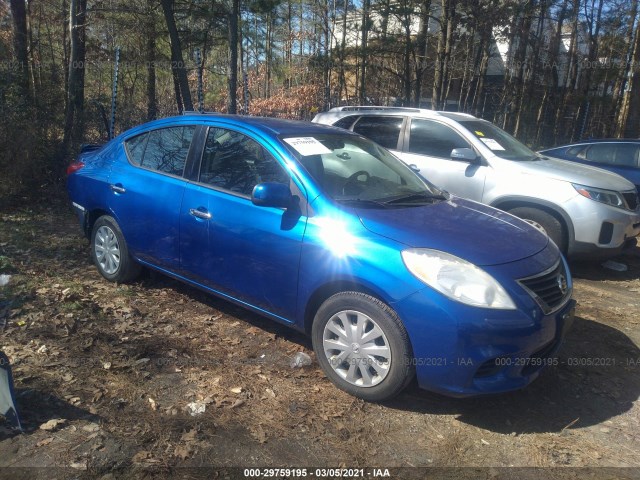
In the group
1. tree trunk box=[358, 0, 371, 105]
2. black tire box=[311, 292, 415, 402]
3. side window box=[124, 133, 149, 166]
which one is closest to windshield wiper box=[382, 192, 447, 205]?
black tire box=[311, 292, 415, 402]

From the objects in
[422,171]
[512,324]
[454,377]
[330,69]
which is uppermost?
[330,69]

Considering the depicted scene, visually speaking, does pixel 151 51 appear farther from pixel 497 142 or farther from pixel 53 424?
pixel 53 424

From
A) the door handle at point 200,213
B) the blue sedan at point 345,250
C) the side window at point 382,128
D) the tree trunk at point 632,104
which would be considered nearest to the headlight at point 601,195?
the side window at point 382,128

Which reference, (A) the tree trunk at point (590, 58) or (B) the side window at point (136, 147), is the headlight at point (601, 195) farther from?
(A) the tree trunk at point (590, 58)

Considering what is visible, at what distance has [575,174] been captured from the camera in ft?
20.5

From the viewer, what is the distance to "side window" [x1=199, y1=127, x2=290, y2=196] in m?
3.94

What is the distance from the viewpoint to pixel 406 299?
309cm

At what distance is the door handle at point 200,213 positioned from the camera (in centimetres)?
408

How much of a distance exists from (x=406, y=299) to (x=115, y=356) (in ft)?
7.07

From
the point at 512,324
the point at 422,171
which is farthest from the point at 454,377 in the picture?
the point at 422,171

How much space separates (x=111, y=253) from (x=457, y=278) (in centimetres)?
343

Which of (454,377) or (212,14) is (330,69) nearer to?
(212,14)

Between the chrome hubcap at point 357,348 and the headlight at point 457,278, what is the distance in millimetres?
436

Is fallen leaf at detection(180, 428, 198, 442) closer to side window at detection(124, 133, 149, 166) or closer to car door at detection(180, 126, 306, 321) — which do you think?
car door at detection(180, 126, 306, 321)
